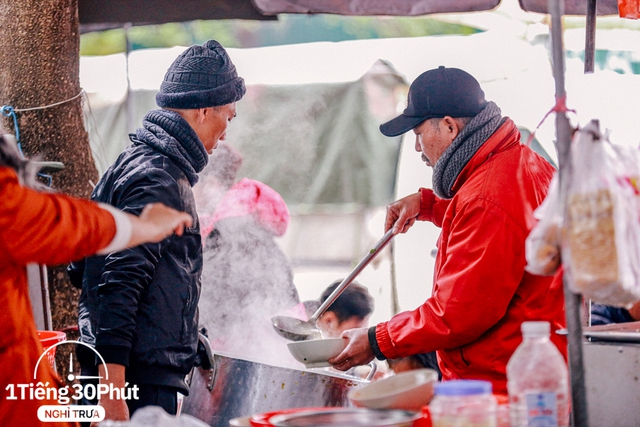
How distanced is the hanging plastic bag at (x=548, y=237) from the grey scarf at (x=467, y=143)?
1.10m

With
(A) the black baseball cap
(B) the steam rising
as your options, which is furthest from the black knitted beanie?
(B) the steam rising

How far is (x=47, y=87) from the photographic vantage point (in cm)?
368

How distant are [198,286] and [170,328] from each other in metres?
0.23

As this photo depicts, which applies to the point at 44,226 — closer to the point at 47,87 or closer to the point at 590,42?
the point at 590,42

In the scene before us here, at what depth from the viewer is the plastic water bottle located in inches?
53.4

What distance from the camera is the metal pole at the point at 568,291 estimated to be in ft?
4.69

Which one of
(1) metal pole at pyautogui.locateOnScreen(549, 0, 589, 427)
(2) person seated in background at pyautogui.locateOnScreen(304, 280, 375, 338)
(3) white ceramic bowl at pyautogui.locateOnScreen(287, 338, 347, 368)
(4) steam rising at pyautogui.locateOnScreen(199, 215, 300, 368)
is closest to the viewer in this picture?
(1) metal pole at pyautogui.locateOnScreen(549, 0, 589, 427)

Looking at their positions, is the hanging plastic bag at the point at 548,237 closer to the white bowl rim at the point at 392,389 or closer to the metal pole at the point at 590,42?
the white bowl rim at the point at 392,389

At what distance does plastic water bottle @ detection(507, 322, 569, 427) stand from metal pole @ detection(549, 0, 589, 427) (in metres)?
0.03

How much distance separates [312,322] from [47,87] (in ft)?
6.31

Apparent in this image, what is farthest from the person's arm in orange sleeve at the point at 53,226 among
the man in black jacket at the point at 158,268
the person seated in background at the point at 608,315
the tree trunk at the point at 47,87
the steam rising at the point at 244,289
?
the person seated in background at the point at 608,315

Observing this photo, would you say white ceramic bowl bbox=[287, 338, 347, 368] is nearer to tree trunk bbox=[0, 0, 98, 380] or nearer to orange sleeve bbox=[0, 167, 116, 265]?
orange sleeve bbox=[0, 167, 116, 265]

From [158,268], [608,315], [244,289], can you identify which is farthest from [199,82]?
[608,315]

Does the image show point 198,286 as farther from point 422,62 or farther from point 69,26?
point 422,62
